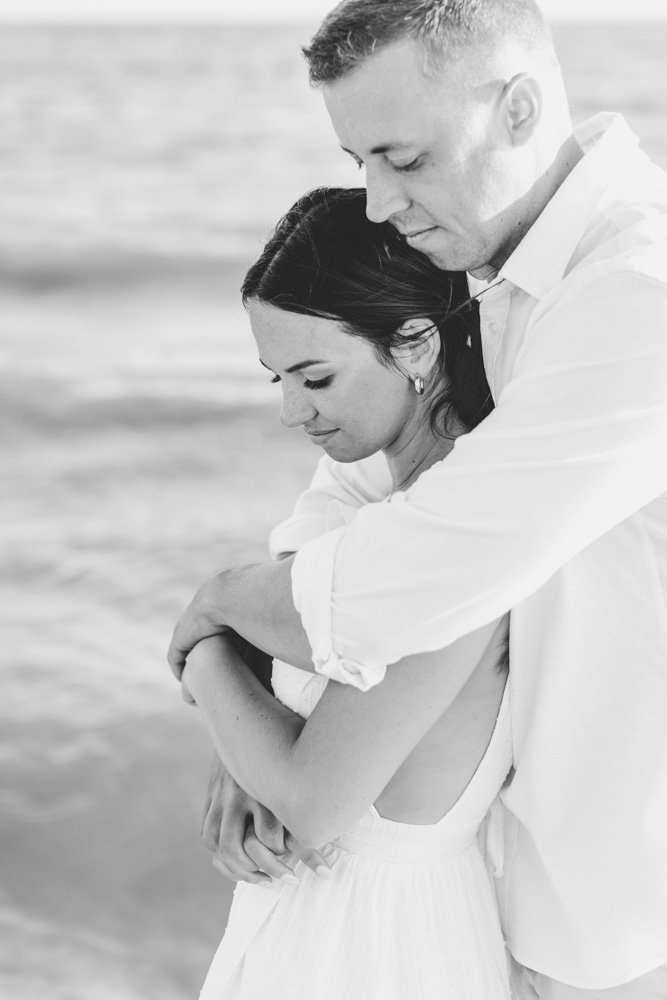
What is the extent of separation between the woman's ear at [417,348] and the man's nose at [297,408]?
175mm

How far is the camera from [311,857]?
Answer: 1900 mm

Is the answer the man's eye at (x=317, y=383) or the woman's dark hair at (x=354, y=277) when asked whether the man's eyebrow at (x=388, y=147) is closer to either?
the woman's dark hair at (x=354, y=277)

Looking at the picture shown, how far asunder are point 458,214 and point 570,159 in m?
0.19

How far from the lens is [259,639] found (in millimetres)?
1867

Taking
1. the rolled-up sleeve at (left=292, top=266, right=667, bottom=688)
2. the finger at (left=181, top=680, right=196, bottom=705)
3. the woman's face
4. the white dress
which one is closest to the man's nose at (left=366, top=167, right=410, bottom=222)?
the woman's face

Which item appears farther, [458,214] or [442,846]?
[442,846]

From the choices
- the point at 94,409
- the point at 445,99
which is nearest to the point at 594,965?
the point at 445,99

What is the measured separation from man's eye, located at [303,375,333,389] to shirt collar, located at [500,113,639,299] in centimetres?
45

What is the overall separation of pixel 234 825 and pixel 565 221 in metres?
1.09

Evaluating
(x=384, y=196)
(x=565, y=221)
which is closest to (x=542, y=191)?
(x=565, y=221)

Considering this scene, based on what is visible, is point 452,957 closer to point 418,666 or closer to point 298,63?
point 418,666

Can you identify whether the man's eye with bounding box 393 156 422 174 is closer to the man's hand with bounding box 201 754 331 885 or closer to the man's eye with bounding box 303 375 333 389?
the man's eye with bounding box 303 375 333 389

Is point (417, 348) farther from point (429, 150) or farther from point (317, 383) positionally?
point (429, 150)

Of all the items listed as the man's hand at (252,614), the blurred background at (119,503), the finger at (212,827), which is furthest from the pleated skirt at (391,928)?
the blurred background at (119,503)
